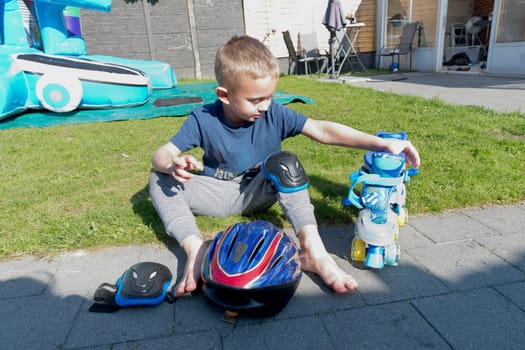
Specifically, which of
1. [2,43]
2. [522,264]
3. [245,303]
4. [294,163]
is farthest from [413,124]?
[2,43]

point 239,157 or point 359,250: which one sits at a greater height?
point 239,157

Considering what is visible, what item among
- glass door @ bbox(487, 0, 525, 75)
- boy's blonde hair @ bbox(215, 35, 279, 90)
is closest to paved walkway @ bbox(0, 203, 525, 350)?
boy's blonde hair @ bbox(215, 35, 279, 90)

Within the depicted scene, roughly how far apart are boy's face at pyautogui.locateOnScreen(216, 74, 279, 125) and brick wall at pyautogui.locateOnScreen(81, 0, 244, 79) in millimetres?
10455

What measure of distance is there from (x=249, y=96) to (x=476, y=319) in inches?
52.9

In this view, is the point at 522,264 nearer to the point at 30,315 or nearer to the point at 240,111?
the point at 240,111

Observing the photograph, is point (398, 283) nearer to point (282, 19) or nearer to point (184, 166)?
point (184, 166)

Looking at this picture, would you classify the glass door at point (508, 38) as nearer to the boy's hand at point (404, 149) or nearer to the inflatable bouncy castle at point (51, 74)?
the inflatable bouncy castle at point (51, 74)

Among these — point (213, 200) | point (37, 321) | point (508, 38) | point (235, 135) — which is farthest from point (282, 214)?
point (508, 38)

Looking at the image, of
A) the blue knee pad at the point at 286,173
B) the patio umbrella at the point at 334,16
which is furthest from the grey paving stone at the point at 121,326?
the patio umbrella at the point at 334,16

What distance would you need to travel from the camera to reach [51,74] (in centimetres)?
567

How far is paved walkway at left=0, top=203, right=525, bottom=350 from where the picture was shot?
1406mm

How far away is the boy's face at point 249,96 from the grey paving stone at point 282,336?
0.97 metres

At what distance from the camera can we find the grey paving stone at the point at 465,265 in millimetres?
1695

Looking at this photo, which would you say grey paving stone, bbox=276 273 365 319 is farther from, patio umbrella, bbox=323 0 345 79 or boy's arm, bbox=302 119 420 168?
patio umbrella, bbox=323 0 345 79
